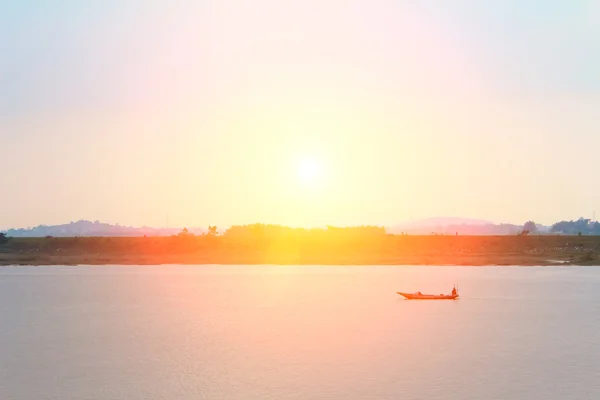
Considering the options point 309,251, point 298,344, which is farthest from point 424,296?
point 309,251

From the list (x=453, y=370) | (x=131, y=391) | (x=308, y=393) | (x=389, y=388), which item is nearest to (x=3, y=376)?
(x=131, y=391)

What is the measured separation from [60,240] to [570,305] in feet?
371

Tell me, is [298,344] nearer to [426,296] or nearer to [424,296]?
[424,296]

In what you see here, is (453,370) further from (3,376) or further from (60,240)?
(60,240)

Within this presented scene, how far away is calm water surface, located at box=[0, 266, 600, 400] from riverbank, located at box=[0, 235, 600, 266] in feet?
190

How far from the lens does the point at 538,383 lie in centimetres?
3206

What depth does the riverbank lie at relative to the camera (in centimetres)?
13800

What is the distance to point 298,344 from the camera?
43.2 metres

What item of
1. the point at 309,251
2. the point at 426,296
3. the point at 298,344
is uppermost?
the point at 309,251

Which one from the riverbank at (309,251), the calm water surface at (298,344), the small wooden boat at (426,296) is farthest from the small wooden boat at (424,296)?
the riverbank at (309,251)

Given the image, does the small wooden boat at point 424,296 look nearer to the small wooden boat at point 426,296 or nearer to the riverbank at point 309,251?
the small wooden boat at point 426,296

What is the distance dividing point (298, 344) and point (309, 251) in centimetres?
11539

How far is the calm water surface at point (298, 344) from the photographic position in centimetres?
3150

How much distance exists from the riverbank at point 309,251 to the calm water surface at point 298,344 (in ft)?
190
